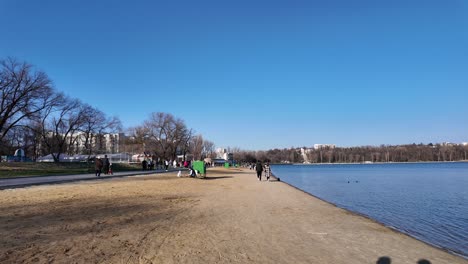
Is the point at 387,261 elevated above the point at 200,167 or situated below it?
below

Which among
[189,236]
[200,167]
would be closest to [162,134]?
[200,167]

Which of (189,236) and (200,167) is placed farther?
(200,167)

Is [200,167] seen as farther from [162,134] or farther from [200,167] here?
[162,134]

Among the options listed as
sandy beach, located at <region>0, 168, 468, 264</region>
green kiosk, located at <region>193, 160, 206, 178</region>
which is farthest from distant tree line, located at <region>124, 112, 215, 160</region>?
sandy beach, located at <region>0, 168, 468, 264</region>

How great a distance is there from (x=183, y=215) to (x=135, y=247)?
5.01m

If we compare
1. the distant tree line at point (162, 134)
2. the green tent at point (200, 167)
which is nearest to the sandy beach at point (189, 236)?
the green tent at point (200, 167)

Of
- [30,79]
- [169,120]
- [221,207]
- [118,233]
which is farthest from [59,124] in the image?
[118,233]

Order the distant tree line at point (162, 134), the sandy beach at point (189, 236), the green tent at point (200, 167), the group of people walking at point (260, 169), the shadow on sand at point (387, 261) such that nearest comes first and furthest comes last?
the sandy beach at point (189, 236), the shadow on sand at point (387, 261), the group of people walking at point (260, 169), the green tent at point (200, 167), the distant tree line at point (162, 134)

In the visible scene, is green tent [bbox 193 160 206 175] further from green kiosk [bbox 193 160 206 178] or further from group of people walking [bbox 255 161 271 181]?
group of people walking [bbox 255 161 271 181]

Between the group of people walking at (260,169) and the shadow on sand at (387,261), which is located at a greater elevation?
the group of people walking at (260,169)

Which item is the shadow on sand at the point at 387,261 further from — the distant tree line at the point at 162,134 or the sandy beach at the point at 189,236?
the distant tree line at the point at 162,134

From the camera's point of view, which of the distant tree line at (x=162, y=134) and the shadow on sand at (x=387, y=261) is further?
the distant tree line at (x=162, y=134)

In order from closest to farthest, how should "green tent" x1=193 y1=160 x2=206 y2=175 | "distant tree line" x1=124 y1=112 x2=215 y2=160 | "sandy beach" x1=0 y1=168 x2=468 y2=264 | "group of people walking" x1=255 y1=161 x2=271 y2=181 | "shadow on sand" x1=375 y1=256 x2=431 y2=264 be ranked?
"sandy beach" x1=0 y1=168 x2=468 y2=264 < "shadow on sand" x1=375 y1=256 x2=431 y2=264 < "group of people walking" x1=255 y1=161 x2=271 y2=181 < "green tent" x1=193 y1=160 x2=206 y2=175 < "distant tree line" x1=124 y1=112 x2=215 y2=160

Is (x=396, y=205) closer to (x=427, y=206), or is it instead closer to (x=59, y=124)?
(x=427, y=206)
